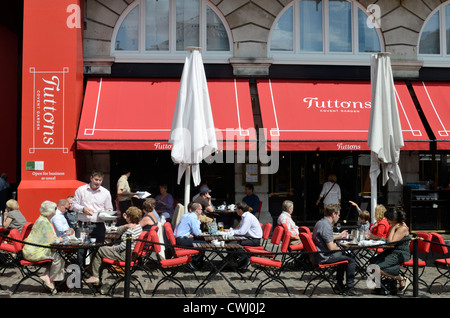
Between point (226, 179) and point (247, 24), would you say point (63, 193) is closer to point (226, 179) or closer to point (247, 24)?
point (226, 179)

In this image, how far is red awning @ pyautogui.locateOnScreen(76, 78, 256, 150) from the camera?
12.1 meters

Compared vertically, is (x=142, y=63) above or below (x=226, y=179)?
above

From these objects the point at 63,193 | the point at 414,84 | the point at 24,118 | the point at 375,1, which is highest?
the point at 375,1

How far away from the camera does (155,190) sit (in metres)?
13.6

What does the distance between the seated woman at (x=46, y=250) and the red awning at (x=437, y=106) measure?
9384 millimetres

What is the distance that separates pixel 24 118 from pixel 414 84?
1035cm

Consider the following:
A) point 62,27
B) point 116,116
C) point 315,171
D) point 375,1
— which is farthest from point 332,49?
point 62,27

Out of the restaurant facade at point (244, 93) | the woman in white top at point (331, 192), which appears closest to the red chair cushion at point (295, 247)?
the restaurant facade at point (244, 93)

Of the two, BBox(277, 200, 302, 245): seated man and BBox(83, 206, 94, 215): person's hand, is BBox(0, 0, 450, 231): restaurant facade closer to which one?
BBox(277, 200, 302, 245): seated man

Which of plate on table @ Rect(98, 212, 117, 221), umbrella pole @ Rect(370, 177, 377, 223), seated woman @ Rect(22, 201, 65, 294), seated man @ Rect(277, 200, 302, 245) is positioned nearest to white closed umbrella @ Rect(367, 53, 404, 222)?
umbrella pole @ Rect(370, 177, 377, 223)

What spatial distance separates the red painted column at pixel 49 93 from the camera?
12.4 m

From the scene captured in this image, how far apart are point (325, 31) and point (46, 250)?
9.95 m

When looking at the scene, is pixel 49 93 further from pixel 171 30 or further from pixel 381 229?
pixel 381 229

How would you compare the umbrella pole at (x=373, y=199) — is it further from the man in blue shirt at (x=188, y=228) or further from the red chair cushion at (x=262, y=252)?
the man in blue shirt at (x=188, y=228)
